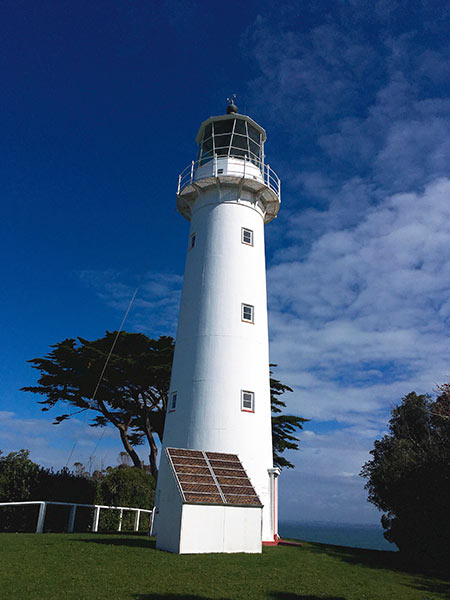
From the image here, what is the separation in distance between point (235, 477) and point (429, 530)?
6356mm

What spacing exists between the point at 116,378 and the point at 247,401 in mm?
13810

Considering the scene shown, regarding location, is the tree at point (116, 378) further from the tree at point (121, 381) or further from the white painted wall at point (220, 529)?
the white painted wall at point (220, 529)

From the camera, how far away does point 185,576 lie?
891 cm

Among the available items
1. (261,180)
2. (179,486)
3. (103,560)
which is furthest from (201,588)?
(261,180)

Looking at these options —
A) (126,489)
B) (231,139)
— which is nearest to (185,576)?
(126,489)

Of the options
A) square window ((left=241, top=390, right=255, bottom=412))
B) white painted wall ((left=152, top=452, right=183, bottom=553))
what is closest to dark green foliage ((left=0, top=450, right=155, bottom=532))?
white painted wall ((left=152, top=452, right=183, bottom=553))

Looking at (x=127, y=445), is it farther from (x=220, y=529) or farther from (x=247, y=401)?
(x=220, y=529)

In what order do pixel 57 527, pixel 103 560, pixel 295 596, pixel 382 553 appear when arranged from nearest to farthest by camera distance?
1. pixel 295 596
2. pixel 103 560
3. pixel 382 553
4. pixel 57 527

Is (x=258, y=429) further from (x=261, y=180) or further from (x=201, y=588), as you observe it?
(x=261, y=180)

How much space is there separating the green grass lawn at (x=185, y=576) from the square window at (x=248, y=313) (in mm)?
8169

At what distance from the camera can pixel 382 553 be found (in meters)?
15.5

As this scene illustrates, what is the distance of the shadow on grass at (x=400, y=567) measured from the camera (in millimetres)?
9984

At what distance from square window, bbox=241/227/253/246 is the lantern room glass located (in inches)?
147

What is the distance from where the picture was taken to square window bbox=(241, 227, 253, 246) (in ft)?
64.2
